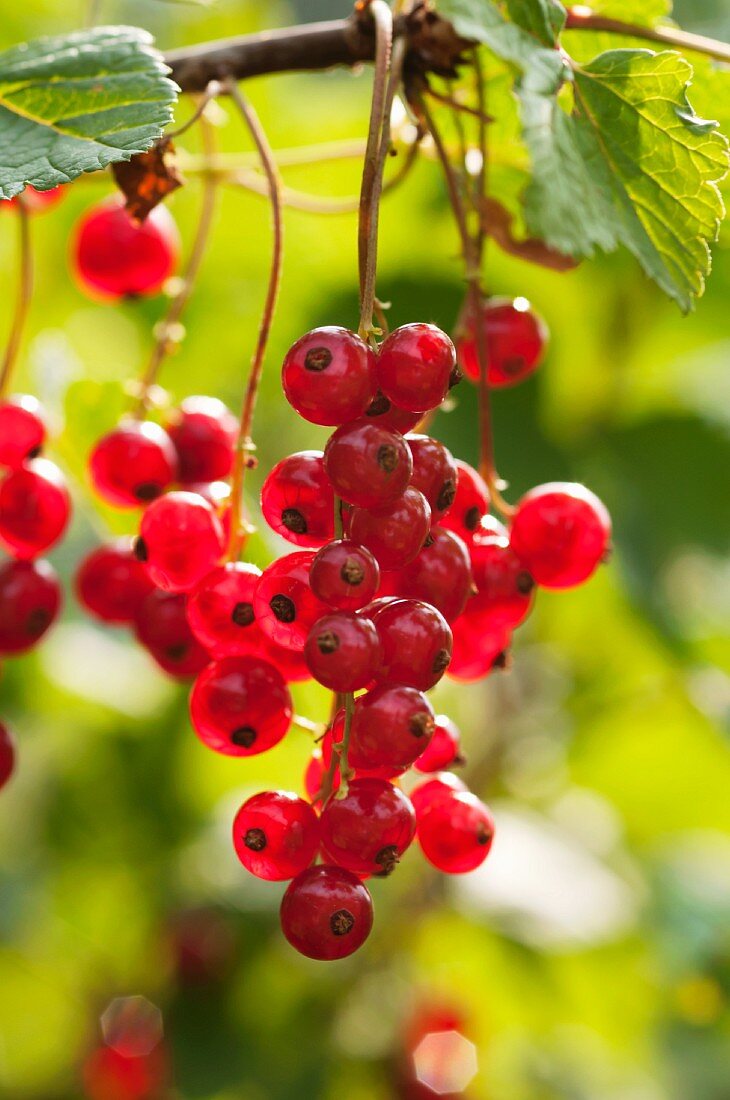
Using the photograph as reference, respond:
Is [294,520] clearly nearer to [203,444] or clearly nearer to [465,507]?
[465,507]

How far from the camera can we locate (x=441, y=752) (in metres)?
0.99

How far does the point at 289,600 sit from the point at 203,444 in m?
0.41

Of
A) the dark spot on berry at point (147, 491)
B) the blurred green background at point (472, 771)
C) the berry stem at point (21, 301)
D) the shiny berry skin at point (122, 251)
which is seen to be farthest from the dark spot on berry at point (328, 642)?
the blurred green background at point (472, 771)

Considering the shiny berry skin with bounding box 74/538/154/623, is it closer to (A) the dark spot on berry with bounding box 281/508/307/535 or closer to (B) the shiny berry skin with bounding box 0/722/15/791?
(B) the shiny berry skin with bounding box 0/722/15/791

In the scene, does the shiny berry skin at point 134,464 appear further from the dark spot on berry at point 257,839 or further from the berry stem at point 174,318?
the dark spot on berry at point 257,839

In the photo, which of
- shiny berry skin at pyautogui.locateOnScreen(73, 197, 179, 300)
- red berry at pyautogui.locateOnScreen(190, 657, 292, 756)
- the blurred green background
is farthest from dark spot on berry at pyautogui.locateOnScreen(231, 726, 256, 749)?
the blurred green background

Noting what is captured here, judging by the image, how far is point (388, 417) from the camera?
0.85m

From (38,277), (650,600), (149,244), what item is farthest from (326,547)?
(38,277)

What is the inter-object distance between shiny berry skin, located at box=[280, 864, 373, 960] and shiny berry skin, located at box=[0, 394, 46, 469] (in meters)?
0.56

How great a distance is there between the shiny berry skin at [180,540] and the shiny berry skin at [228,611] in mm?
26

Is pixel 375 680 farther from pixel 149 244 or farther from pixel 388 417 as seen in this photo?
pixel 149 244

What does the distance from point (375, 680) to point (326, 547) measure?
11cm

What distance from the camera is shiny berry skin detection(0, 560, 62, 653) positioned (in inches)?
45.9

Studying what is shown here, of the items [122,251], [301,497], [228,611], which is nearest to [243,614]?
[228,611]
